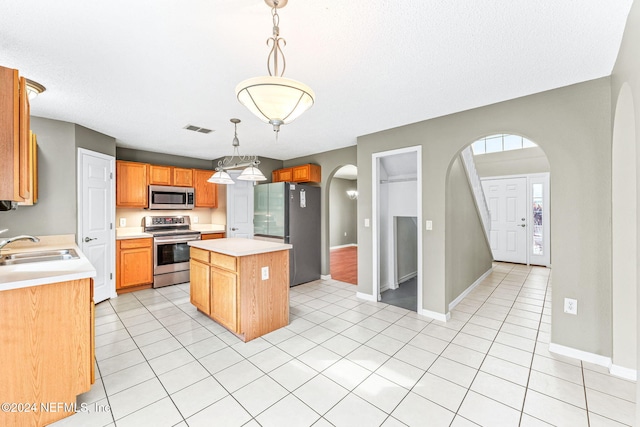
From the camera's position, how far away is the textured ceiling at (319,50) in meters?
A: 1.47

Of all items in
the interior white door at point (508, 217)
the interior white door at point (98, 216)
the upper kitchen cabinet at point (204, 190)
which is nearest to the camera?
the interior white door at point (98, 216)

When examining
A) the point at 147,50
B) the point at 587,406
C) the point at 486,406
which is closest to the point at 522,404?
the point at 486,406

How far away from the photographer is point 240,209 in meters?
5.35

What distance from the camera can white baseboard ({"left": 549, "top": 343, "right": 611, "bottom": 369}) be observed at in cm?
Result: 220

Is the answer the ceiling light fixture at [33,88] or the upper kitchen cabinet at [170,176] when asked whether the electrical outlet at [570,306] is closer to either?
the ceiling light fixture at [33,88]

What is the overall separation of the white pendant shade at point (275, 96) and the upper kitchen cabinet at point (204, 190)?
440cm

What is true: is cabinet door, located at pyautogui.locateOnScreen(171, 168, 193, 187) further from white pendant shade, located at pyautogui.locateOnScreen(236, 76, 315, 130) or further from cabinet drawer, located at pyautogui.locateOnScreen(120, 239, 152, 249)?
white pendant shade, located at pyautogui.locateOnScreen(236, 76, 315, 130)

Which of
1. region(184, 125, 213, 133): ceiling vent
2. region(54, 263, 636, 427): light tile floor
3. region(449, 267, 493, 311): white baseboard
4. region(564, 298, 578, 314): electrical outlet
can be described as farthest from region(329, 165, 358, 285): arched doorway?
region(564, 298, 578, 314): electrical outlet

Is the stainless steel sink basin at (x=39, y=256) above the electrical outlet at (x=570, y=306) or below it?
above

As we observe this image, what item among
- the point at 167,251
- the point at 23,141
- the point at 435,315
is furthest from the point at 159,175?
the point at 435,315

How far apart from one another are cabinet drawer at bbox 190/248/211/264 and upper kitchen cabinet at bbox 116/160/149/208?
75.1 inches

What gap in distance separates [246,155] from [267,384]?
4032mm

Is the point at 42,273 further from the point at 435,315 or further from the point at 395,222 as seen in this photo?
the point at 395,222

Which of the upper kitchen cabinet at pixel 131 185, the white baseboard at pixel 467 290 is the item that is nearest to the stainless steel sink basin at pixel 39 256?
the upper kitchen cabinet at pixel 131 185
